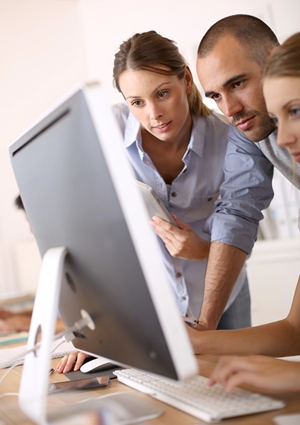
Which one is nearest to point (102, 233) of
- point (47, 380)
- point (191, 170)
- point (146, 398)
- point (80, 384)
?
point (47, 380)

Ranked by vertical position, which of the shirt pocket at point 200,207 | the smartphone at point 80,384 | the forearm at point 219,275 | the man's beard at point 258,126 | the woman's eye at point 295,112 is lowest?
the smartphone at point 80,384

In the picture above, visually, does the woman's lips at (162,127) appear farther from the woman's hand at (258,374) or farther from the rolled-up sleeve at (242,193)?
the woman's hand at (258,374)

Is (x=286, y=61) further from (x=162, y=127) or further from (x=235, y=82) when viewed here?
(x=162, y=127)

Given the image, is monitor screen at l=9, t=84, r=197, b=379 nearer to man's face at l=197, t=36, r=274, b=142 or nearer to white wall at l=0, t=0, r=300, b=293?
man's face at l=197, t=36, r=274, b=142

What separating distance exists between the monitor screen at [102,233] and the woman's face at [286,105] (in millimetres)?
457

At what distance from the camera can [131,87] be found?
5.33 feet

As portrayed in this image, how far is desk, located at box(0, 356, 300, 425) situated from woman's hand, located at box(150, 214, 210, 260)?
56 cm

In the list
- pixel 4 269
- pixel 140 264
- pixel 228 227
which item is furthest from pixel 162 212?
pixel 4 269

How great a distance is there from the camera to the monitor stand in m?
0.72

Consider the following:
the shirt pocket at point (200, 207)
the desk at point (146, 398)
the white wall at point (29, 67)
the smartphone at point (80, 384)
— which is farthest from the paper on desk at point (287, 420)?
the white wall at point (29, 67)

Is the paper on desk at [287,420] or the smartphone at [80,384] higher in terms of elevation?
the smartphone at [80,384]

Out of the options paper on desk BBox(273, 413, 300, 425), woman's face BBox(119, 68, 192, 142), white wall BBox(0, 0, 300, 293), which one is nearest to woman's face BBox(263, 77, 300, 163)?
paper on desk BBox(273, 413, 300, 425)

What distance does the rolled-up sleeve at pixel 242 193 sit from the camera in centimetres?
157

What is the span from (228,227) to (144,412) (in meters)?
0.84
